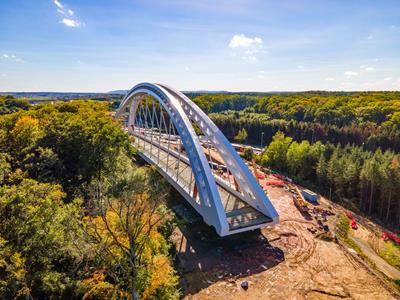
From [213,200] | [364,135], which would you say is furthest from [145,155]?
[364,135]

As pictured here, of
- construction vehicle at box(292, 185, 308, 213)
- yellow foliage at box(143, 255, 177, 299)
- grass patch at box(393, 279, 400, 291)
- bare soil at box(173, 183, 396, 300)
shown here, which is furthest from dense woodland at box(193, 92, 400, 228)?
yellow foliage at box(143, 255, 177, 299)

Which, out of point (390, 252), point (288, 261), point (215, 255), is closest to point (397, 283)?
point (390, 252)

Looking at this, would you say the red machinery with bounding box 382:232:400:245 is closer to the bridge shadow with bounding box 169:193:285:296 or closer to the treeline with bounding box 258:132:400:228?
the treeline with bounding box 258:132:400:228

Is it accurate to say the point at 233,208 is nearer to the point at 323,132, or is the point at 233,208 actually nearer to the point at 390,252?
the point at 390,252

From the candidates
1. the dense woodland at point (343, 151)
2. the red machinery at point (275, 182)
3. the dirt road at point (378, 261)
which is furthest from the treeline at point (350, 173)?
the dirt road at point (378, 261)

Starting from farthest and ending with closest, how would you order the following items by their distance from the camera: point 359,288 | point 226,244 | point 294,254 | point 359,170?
point 359,170, point 226,244, point 294,254, point 359,288

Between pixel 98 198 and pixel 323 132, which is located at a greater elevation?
pixel 98 198

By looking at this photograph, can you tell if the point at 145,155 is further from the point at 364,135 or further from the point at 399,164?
the point at 364,135
